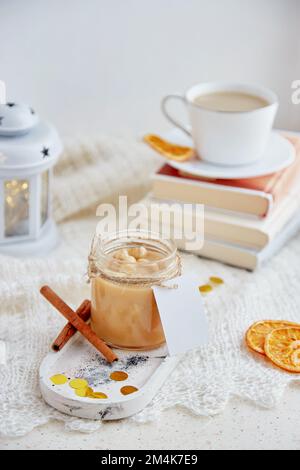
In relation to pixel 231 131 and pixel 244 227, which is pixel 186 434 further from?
pixel 231 131

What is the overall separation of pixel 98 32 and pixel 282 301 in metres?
0.76

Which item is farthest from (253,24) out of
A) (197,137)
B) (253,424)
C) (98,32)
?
(253,424)

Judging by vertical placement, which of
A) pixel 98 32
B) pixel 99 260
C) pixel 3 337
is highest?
pixel 98 32

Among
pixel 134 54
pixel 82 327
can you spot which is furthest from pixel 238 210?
pixel 134 54

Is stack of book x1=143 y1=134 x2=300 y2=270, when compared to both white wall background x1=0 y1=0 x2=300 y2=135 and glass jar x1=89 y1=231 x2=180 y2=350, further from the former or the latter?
white wall background x1=0 y1=0 x2=300 y2=135

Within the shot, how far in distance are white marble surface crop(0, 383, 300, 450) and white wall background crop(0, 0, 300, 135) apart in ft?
2.85

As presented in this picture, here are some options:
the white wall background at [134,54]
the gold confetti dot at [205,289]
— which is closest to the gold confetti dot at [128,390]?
the gold confetti dot at [205,289]

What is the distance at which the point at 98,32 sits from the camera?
154cm

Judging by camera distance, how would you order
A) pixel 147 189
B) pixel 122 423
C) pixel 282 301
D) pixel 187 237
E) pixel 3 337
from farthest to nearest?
1. pixel 147 189
2. pixel 187 237
3. pixel 282 301
4. pixel 3 337
5. pixel 122 423

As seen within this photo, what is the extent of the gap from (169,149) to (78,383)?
21.6 inches

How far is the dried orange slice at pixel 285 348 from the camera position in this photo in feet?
3.02

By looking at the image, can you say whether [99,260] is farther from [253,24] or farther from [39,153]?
[253,24]

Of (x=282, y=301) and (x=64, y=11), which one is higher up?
(x=64, y=11)

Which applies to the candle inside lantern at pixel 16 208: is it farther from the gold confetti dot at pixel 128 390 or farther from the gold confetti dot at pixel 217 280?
the gold confetti dot at pixel 128 390
